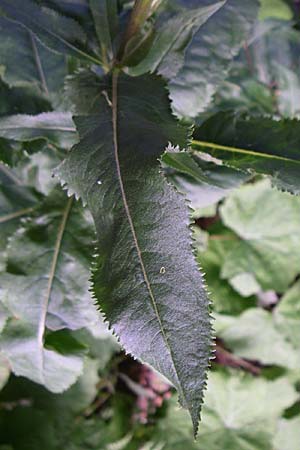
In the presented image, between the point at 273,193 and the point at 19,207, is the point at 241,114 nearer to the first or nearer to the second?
the point at 19,207

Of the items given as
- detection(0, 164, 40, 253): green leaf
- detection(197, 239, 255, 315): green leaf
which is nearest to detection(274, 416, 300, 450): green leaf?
detection(197, 239, 255, 315): green leaf

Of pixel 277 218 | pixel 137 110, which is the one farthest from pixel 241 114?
pixel 277 218

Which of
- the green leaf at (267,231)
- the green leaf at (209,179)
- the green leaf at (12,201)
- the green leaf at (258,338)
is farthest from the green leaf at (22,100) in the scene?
the green leaf at (258,338)

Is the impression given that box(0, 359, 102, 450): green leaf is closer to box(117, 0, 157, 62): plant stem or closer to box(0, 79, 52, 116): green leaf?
box(0, 79, 52, 116): green leaf

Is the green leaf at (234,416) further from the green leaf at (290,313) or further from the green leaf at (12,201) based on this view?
the green leaf at (12,201)

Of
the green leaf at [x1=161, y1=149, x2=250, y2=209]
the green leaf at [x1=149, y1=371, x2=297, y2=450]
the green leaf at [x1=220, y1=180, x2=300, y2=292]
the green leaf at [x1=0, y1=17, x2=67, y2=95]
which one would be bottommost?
the green leaf at [x1=149, y1=371, x2=297, y2=450]

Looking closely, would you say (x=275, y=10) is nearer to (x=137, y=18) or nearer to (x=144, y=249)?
(x=137, y=18)

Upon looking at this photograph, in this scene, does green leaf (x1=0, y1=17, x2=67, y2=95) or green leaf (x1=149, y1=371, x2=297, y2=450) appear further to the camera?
green leaf (x1=149, y1=371, x2=297, y2=450)
